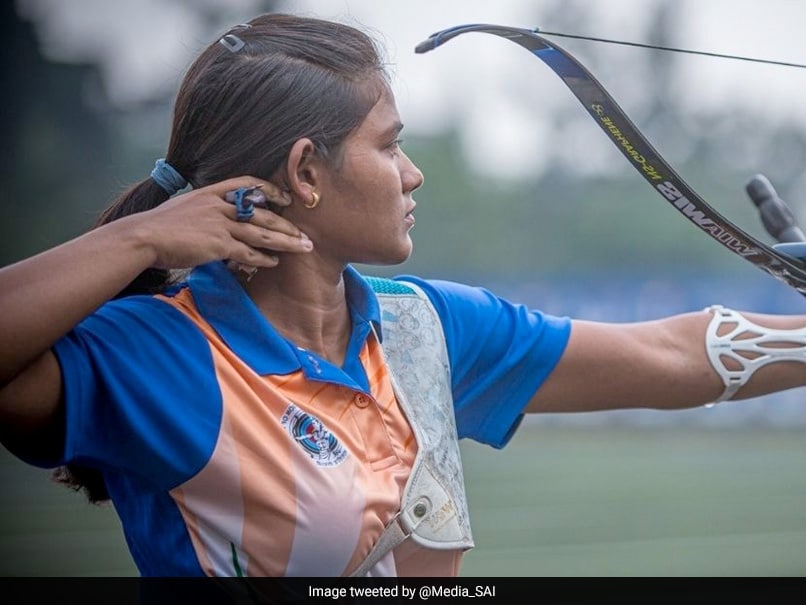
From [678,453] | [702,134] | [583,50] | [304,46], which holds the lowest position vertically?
[678,453]

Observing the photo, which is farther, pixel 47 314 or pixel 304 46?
pixel 304 46

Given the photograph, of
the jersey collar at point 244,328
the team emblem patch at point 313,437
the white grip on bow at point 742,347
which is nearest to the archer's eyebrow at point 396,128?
the jersey collar at point 244,328

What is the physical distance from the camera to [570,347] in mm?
1637

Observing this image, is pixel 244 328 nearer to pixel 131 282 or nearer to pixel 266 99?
pixel 131 282

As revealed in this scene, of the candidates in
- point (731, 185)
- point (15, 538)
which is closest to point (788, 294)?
point (731, 185)

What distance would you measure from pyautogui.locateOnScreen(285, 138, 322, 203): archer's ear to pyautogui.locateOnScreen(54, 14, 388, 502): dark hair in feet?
0.04

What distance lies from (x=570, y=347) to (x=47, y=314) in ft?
2.37

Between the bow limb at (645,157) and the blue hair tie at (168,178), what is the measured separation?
1.35 ft

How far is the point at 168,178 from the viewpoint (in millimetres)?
1554

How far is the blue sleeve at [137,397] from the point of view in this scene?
1.29m

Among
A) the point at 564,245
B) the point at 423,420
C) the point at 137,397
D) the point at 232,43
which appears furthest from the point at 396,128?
the point at 564,245

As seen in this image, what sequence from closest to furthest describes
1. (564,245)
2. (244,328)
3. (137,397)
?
(137,397) < (244,328) < (564,245)

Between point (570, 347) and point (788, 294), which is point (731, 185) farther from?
point (570, 347)

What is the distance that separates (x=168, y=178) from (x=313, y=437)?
1.35ft
